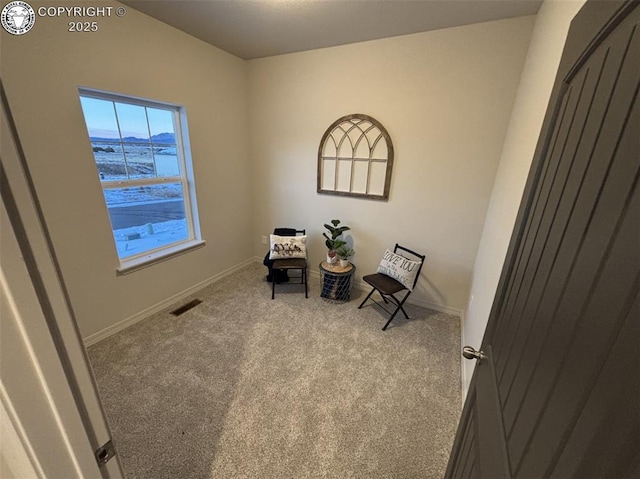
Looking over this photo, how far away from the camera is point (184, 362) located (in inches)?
80.9

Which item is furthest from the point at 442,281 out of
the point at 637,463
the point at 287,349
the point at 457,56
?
the point at 637,463

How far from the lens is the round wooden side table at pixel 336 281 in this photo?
9.33 ft

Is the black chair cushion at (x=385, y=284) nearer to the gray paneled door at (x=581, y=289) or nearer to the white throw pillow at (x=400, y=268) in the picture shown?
the white throw pillow at (x=400, y=268)

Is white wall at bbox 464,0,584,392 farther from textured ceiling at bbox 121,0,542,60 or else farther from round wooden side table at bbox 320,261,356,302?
round wooden side table at bbox 320,261,356,302

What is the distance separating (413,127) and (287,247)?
1814 mm

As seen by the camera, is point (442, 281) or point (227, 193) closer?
point (442, 281)

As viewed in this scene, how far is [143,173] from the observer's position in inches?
98.8

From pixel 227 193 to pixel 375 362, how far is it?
8.26 feet

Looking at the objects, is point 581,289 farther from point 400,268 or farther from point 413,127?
point 413,127

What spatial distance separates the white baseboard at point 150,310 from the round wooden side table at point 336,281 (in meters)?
1.38

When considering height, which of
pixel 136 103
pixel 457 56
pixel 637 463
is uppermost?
pixel 457 56

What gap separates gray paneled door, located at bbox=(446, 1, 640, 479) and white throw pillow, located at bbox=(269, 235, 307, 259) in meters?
2.41

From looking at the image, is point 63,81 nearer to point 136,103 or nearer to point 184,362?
point 136,103

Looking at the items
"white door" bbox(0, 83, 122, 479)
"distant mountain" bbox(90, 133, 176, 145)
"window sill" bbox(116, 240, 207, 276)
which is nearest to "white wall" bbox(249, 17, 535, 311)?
"distant mountain" bbox(90, 133, 176, 145)
